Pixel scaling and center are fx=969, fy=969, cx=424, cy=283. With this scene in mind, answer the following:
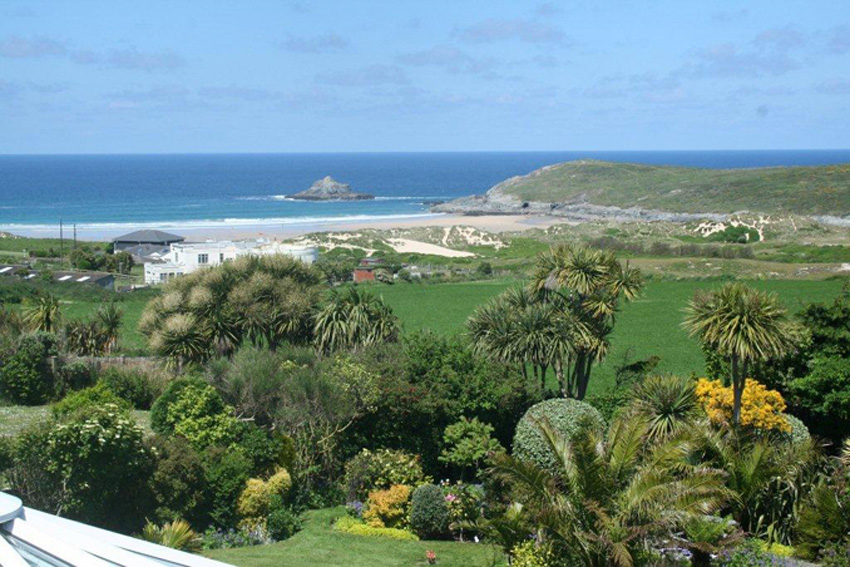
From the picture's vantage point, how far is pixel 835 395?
875 inches

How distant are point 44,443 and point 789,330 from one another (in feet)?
50.4

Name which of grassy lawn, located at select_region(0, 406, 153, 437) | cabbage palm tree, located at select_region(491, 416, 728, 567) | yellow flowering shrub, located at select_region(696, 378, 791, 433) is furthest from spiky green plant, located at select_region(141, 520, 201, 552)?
yellow flowering shrub, located at select_region(696, 378, 791, 433)

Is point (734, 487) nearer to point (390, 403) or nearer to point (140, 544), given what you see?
point (390, 403)

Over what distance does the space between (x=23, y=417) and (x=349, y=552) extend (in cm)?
1216

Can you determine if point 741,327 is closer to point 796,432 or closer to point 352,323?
point 796,432

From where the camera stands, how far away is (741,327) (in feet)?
66.0

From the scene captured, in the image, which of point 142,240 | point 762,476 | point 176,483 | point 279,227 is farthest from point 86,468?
point 279,227

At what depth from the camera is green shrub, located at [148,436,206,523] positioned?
18016mm

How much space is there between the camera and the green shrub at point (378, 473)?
20.5m

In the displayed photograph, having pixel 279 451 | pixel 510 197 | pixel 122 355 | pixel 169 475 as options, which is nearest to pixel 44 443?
pixel 169 475

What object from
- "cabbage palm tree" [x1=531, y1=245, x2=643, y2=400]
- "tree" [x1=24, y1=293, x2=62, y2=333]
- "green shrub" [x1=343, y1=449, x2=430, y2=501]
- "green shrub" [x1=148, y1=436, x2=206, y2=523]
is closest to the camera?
"green shrub" [x1=148, y1=436, x2=206, y2=523]

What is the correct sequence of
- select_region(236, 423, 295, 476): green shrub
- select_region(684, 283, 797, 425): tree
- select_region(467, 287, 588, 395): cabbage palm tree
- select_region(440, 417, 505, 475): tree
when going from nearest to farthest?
1. select_region(684, 283, 797, 425): tree
2. select_region(236, 423, 295, 476): green shrub
3. select_region(440, 417, 505, 475): tree
4. select_region(467, 287, 588, 395): cabbage palm tree

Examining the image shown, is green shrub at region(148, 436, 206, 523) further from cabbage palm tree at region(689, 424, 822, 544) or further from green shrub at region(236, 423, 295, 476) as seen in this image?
cabbage palm tree at region(689, 424, 822, 544)

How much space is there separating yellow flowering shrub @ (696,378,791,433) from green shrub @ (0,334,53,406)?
17.9 m
